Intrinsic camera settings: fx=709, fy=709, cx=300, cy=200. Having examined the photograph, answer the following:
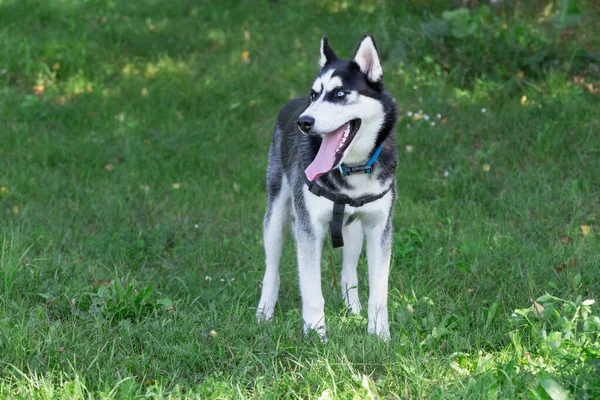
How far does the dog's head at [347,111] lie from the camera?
336 centimetres

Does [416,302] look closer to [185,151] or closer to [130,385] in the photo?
[130,385]

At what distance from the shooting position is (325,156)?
3.43 meters

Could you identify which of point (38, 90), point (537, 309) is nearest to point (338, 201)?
point (537, 309)

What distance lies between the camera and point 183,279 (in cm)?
443

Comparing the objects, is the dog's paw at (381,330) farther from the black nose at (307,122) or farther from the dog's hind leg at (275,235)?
the black nose at (307,122)

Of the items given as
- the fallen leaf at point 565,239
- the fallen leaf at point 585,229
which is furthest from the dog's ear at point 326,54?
the fallen leaf at point 585,229

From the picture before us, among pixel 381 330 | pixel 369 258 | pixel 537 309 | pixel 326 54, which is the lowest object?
pixel 381 330

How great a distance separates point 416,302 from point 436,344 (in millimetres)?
572

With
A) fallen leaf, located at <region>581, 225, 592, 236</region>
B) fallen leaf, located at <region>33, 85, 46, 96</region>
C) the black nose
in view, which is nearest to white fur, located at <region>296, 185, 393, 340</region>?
the black nose

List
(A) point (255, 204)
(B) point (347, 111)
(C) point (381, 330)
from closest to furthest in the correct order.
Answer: (B) point (347, 111) < (C) point (381, 330) < (A) point (255, 204)

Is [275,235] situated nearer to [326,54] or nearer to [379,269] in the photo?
[379,269]

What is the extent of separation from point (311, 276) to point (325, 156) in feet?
2.14

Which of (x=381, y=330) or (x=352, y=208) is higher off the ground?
(x=352, y=208)

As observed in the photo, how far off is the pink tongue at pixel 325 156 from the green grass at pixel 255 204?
2.60ft
